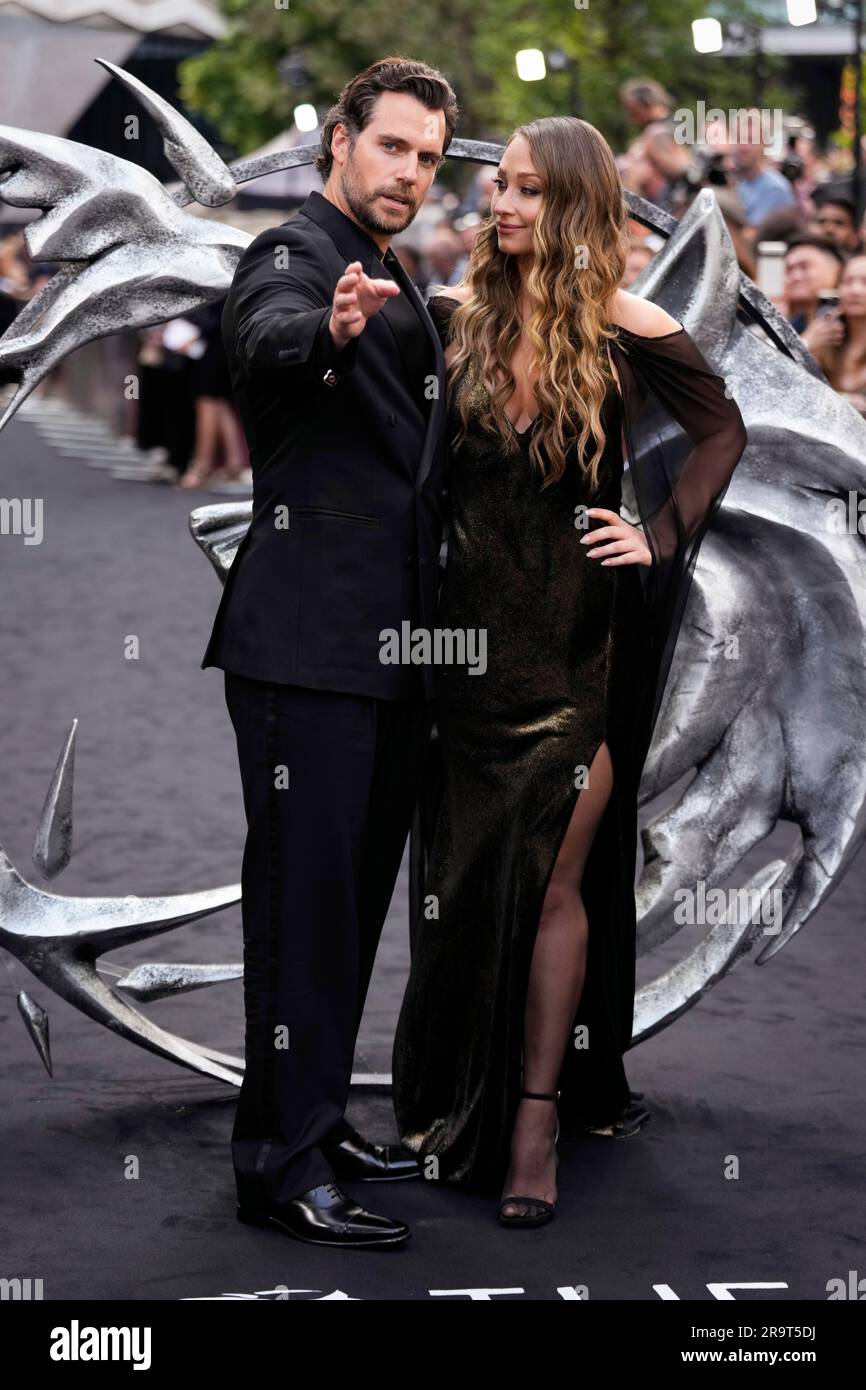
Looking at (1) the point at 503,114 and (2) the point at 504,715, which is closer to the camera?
(2) the point at 504,715

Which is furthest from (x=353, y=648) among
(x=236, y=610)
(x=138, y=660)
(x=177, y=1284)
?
(x=138, y=660)

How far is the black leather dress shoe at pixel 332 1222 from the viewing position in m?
4.09

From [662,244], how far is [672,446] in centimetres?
267

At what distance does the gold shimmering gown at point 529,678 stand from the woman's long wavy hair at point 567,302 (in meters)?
0.04

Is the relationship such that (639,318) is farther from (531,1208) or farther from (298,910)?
(531,1208)

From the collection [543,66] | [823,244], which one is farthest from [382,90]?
[543,66]

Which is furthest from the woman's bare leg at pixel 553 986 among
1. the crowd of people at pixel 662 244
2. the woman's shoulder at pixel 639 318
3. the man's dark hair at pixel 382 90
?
the man's dark hair at pixel 382 90

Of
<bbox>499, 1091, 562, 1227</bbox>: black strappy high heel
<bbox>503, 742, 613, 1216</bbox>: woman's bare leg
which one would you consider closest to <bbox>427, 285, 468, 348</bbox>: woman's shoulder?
<bbox>503, 742, 613, 1216</bbox>: woman's bare leg

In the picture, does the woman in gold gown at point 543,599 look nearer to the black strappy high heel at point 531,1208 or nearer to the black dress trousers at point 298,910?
the black strappy high heel at point 531,1208

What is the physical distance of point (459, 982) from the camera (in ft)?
14.8

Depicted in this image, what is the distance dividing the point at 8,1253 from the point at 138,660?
21.7ft

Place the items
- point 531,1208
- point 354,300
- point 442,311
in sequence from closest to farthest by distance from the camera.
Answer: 1. point 354,300
2. point 531,1208
3. point 442,311

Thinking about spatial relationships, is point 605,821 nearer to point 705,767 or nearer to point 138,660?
point 705,767

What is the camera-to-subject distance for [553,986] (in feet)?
14.2
